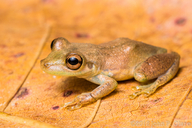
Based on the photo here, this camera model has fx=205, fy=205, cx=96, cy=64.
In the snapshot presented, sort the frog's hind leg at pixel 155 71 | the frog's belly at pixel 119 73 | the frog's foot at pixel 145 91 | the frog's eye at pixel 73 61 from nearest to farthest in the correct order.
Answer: the frog's eye at pixel 73 61 < the frog's foot at pixel 145 91 < the frog's hind leg at pixel 155 71 < the frog's belly at pixel 119 73

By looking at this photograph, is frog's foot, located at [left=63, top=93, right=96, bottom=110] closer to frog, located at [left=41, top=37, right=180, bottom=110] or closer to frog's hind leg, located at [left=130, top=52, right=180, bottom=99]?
frog, located at [left=41, top=37, right=180, bottom=110]

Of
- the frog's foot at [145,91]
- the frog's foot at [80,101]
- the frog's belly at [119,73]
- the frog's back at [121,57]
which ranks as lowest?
the frog's foot at [80,101]

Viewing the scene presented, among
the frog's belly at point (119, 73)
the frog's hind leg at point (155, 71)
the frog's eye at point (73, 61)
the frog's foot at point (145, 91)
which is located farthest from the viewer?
the frog's belly at point (119, 73)

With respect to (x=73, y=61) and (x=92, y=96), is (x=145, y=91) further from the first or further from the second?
(x=73, y=61)

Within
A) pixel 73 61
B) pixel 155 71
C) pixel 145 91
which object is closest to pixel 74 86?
pixel 73 61

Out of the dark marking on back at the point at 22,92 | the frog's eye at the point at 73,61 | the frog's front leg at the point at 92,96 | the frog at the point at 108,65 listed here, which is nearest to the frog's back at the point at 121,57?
the frog at the point at 108,65

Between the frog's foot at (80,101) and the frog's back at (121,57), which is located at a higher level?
the frog's back at (121,57)

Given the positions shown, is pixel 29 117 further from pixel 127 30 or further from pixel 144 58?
pixel 127 30

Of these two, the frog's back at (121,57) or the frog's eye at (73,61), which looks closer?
the frog's eye at (73,61)

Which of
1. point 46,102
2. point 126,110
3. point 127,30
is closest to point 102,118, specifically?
point 126,110

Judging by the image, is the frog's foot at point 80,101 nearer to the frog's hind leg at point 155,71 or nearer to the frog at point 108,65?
the frog at point 108,65
